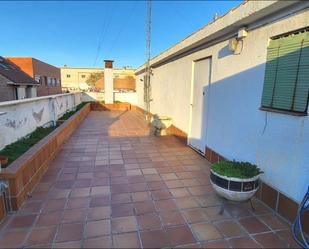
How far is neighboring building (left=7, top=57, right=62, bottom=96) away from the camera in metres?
20.4

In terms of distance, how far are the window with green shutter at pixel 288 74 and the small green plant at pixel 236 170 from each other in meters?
0.80

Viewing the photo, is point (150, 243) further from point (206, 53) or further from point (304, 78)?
point (206, 53)

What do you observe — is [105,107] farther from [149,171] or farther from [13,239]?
[13,239]

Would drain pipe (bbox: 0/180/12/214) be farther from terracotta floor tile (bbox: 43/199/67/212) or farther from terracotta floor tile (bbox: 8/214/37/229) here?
terracotta floor tile (bbox: 43/199/67/212)

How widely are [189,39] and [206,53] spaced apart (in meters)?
0.56

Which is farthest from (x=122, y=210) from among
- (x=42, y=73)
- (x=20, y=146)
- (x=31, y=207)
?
(x=42, y=73)

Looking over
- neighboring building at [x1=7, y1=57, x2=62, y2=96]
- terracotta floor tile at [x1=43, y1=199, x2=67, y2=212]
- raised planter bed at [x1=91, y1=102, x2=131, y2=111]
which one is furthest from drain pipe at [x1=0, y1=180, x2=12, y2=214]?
neighboring building at [x1=7, y1=57, x2=62, y2=96]

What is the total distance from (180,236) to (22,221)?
5.70ft

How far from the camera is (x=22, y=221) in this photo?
2.37 metres

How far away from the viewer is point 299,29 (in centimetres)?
230

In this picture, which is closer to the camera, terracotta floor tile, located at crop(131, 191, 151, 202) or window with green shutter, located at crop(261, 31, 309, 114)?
window with green shutter, located at crop(261, 31, 309, 114)

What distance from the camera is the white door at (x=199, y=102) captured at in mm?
4690

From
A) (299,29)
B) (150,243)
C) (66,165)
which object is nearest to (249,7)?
(299,29)

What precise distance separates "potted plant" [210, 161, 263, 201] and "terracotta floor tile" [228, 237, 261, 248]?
41 cm
